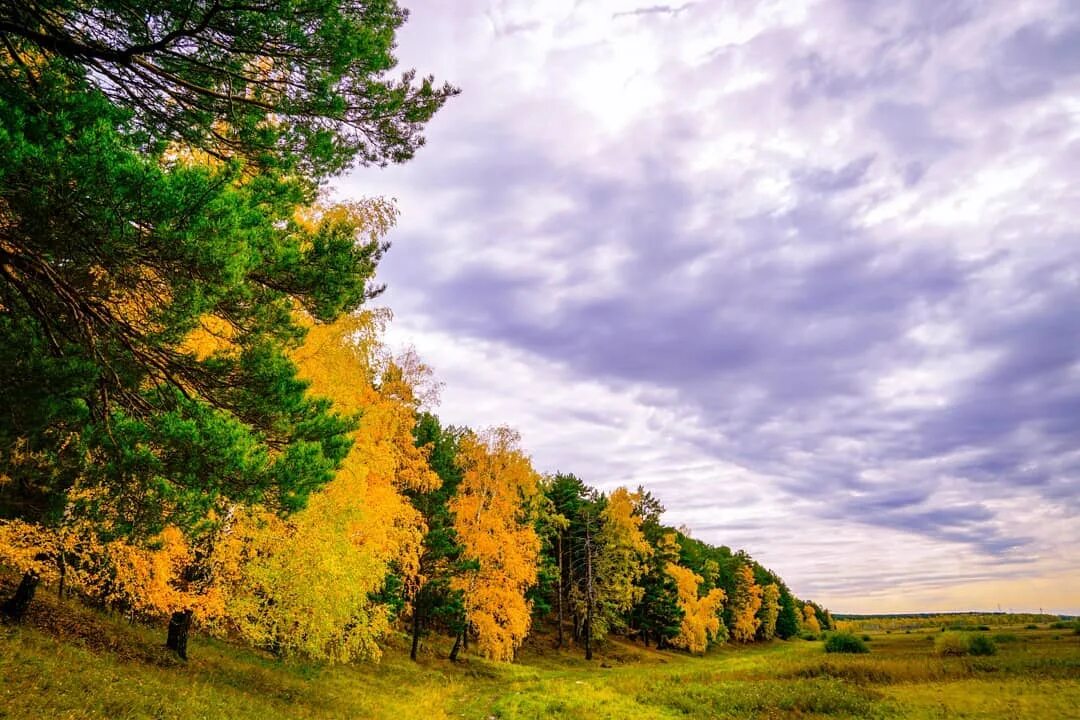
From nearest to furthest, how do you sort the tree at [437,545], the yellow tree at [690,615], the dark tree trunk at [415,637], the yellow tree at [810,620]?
1. the dark tree trunk at [415,637]
2. the tree at [437,545]
3. the yellow tree at [690,615]
4. the yellow tree at [810,620]

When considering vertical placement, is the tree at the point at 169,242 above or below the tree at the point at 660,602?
above

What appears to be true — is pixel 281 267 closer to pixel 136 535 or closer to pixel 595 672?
pixel 136 535

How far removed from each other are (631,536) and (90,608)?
43.5 m

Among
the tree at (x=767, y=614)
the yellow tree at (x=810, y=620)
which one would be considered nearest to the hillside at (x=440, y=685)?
the tree at (x=767, y=614)

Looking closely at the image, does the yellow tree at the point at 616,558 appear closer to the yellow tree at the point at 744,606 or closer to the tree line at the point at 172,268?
the yellow tree at the point at 744,606

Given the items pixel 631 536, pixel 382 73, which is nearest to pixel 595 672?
pixel 631 536

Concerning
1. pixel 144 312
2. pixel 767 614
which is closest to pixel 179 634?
pixel 144 312

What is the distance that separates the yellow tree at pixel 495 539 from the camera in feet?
99.7

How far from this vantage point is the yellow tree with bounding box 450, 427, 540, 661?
3039cm

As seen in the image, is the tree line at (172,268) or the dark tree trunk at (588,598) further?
the dark tree trunk at (588,598)

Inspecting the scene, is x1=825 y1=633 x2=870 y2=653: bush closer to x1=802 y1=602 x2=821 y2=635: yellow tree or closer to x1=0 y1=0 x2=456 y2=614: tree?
x1=0 y1=0 x2=456 y2=614: tree

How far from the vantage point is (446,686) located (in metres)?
24.8

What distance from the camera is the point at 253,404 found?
8.51 m

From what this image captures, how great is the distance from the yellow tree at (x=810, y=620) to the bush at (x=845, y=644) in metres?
91.8
